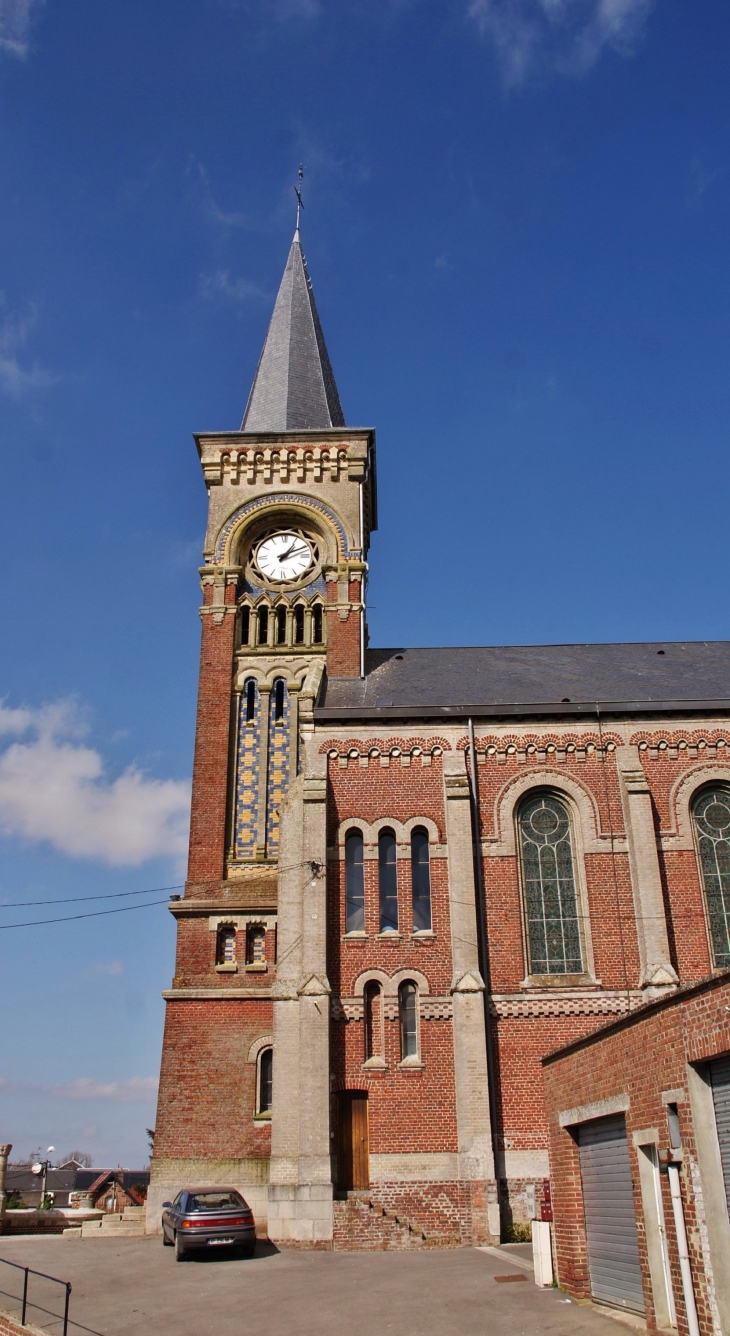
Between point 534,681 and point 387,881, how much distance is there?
7772 mm

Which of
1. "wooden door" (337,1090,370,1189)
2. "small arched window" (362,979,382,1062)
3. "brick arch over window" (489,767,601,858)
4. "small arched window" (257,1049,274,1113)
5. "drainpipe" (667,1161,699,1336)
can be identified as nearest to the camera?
"drainpipe" (667,1161,699,1336)

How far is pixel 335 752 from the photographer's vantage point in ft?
84.5

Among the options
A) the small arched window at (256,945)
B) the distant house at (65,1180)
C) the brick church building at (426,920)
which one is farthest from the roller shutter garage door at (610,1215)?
the distant house at (65,1180)

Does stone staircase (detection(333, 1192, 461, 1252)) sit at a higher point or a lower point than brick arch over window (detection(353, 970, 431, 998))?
lower

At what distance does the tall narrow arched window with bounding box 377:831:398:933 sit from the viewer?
2420 cm

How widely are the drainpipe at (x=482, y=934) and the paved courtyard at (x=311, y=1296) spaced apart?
→ 286 cm

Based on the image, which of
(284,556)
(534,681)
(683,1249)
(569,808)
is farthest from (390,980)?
(284,556)

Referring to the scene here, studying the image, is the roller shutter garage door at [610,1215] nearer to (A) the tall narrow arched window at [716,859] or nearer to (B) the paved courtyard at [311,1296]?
(B) the paved courtyard at [311,1296]

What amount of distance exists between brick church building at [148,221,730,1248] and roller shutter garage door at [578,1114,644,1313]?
238 inches

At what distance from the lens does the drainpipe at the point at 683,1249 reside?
401 inches

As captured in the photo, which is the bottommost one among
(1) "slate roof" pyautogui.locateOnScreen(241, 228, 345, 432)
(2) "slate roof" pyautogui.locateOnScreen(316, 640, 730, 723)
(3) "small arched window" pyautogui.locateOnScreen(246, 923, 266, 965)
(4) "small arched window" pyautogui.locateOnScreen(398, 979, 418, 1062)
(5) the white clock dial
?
(4) "small arched window" pyautogui.locateOnScreen(398, 979, 418, 1062)

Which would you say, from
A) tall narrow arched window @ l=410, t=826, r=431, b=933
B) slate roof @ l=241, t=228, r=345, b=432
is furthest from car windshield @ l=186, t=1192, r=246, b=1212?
slate roof @ l=241, t=228, r=345, b=432

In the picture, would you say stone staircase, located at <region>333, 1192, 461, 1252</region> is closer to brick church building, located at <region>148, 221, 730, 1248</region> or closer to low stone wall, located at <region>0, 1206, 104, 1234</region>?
brick church building, located at <region>148, 221, 730, 1248</region>

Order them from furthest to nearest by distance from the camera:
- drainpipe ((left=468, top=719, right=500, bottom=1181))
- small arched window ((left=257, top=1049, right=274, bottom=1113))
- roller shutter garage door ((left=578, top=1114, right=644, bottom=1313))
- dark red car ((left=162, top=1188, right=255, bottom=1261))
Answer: small arched window ((left=257, top=1049, right=274, bottom=1113)) < drainpipe ((left=468, top=719, right=500, bottom=1181)) < dark red car ((left=162, top=1188, right=255, bottom=1261)) < roller shutter garage door ((left=578, top=1114, right=644, bottom=1313))
